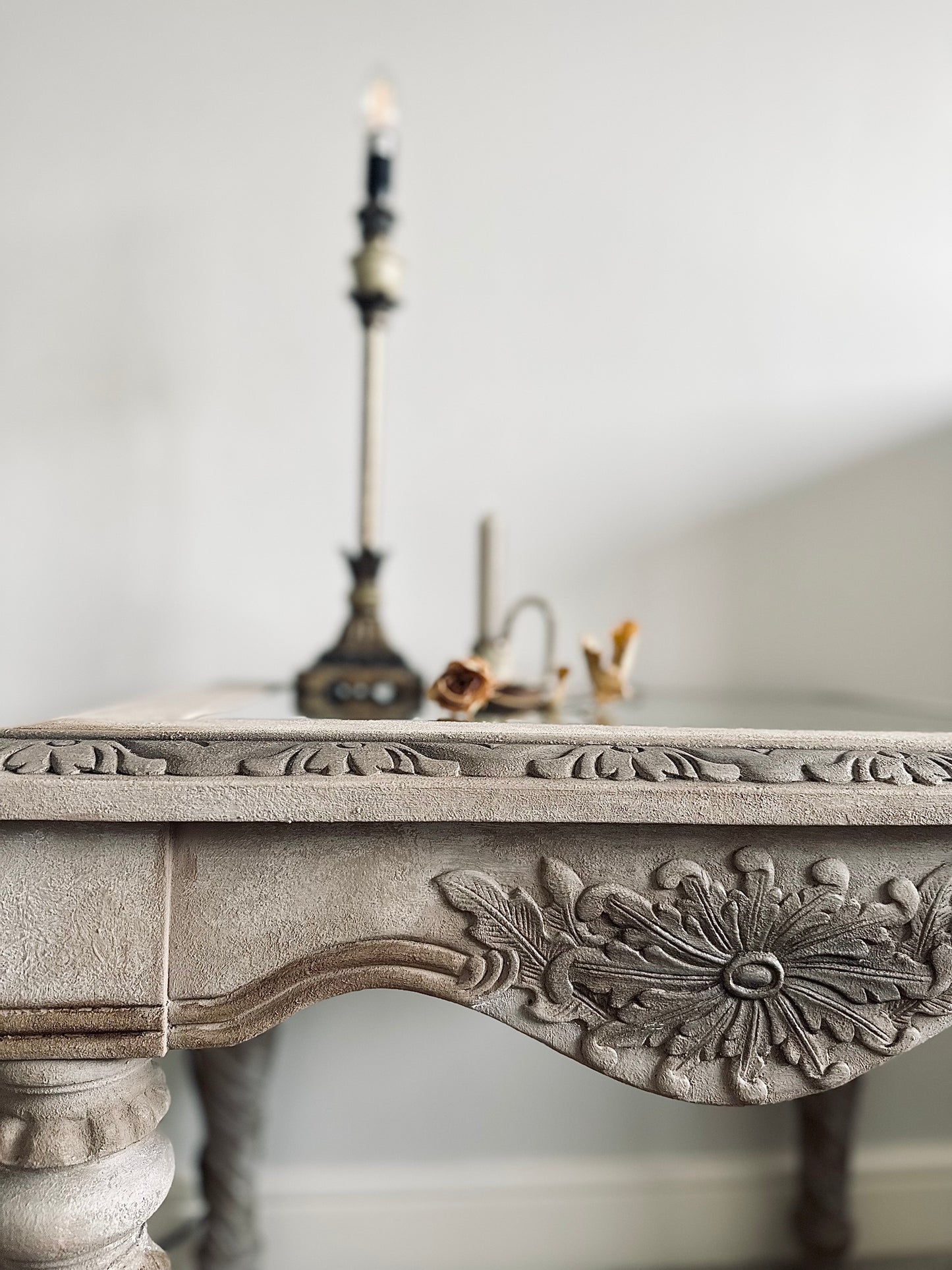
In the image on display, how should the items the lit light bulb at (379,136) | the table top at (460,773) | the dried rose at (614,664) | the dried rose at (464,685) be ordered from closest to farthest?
1. the table top at (460,773)
2. the dried rose at (464,685)
3. the dried rose at (614,664)
4. the lit light bulb at (379,136)

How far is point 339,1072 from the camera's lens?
3.35 ft

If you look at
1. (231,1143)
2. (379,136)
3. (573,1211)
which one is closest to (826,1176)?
(573,1211)

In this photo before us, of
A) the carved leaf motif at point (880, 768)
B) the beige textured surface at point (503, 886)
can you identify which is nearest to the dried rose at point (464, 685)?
the beige textured surface at point (503, 886)

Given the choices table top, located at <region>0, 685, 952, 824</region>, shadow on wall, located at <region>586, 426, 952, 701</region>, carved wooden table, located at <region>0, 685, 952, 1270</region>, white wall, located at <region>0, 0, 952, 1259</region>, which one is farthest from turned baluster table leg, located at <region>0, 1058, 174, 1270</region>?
shadow on wall, located at <region>586, 426, 952, 701</region>

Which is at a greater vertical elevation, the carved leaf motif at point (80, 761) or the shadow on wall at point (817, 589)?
the shadow on wall at point (817, 589)

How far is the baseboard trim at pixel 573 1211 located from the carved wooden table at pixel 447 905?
0.67 m

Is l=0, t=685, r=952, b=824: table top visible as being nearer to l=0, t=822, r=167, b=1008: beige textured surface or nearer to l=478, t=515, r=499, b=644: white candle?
l=0, t=822, r=167, b=1008: beige textured surface

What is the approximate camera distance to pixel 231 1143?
916 millimetres

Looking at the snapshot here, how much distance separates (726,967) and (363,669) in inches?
17.5

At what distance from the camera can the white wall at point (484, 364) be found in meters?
1.00

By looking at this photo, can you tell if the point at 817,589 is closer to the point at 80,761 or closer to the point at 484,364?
the point at 484,364

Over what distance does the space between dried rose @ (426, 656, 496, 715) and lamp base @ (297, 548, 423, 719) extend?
172 millimetres

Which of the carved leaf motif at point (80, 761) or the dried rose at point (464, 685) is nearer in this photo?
the carved leaf motif at point (80, 761)

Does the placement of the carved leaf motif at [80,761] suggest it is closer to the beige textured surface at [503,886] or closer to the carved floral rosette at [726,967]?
the beige textured surface at [503,886]
